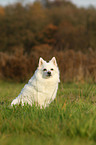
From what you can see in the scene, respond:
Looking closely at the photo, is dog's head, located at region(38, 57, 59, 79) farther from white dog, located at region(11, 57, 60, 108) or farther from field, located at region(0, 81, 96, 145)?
field, located at region(0, 81, 96, 145)

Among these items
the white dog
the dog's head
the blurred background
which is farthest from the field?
the blurred background

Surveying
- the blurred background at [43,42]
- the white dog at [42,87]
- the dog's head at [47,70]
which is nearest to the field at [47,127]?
the white dog at [42,87]

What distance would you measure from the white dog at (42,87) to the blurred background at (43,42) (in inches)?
290

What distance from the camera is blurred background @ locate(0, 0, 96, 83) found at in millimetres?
14109

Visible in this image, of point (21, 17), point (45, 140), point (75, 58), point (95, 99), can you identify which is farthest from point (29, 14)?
point (45, 140)

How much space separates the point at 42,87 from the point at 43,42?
26.1m

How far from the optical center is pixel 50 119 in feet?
13.9

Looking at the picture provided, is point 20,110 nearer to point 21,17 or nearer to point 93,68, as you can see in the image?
point 93,68

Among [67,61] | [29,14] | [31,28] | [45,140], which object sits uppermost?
[29,14]

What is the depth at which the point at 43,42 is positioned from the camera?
1231 inches

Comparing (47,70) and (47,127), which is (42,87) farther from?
(47,127)

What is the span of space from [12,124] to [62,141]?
3.77ft

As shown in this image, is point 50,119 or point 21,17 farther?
point 21,17

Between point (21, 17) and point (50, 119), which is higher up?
point (21, 17)
